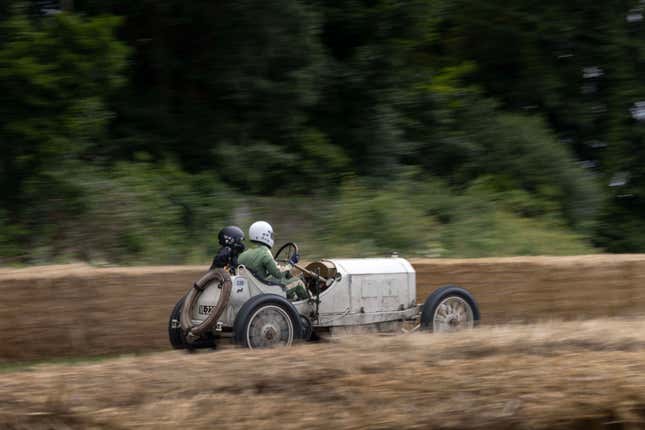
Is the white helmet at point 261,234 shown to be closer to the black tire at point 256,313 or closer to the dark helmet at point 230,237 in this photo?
the dark helmet at point 230,237

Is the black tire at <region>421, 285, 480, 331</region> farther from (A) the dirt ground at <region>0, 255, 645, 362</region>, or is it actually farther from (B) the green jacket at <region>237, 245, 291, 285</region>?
(A) the dirt ground at <region>0, 255, 645, 362</region>

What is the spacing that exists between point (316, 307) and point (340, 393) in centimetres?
452

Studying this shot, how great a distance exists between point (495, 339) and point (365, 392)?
167 centimetres

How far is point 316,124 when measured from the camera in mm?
20266

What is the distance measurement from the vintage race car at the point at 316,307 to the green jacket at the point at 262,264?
0.11m

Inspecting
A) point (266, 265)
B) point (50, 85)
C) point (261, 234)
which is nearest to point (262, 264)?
point (266, 265)

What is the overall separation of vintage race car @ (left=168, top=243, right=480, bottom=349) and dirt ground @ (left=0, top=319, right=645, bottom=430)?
285 centimetres

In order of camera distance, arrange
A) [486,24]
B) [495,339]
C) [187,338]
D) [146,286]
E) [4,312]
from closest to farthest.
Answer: [495,339]
[187,338]
[4,312]
[146,286]
[486,24]

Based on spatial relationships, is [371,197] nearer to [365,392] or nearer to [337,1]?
[337,1]

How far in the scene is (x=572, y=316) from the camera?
13.8 meters

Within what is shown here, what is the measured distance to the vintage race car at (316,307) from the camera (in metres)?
9.56

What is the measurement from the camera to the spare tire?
958cm

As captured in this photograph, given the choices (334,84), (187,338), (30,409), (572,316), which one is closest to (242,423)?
(30,409)

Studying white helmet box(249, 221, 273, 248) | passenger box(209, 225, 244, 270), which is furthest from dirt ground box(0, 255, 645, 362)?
white helmet box(249, 221, 273, 248)
